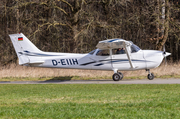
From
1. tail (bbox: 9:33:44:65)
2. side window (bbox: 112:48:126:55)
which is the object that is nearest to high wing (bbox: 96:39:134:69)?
side window (bbox: 112:48:126:55)

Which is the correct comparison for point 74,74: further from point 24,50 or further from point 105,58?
point 24,50

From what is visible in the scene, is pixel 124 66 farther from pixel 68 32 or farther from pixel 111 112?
pixel 68 32

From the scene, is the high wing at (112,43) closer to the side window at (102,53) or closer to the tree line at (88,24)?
the side window at (102,53)

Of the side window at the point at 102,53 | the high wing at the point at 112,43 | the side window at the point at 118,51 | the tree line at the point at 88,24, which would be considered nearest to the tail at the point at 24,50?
the side window at the point at 102,53

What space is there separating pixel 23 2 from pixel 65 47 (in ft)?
19.8

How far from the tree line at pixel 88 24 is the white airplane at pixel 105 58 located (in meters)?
5.14

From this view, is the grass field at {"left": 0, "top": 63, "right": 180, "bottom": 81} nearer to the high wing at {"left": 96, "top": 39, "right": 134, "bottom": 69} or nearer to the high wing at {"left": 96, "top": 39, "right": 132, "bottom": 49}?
the high wing at {"left": 96, "top": 39, "right": 134, "bottom": 69}

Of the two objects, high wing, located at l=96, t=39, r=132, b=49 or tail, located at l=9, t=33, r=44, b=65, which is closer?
high wing, located at l=96, t=39, r=132, b=49

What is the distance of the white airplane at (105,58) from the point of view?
1532 centimetres

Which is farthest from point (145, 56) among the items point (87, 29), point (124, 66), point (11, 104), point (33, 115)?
point (33, 115)

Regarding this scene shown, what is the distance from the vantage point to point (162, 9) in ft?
74.1

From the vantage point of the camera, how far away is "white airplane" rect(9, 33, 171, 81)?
50.3ft

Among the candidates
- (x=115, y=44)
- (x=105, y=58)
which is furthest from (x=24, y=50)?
(x=115, y=44)

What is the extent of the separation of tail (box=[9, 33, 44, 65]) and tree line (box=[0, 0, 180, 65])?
192 inches
